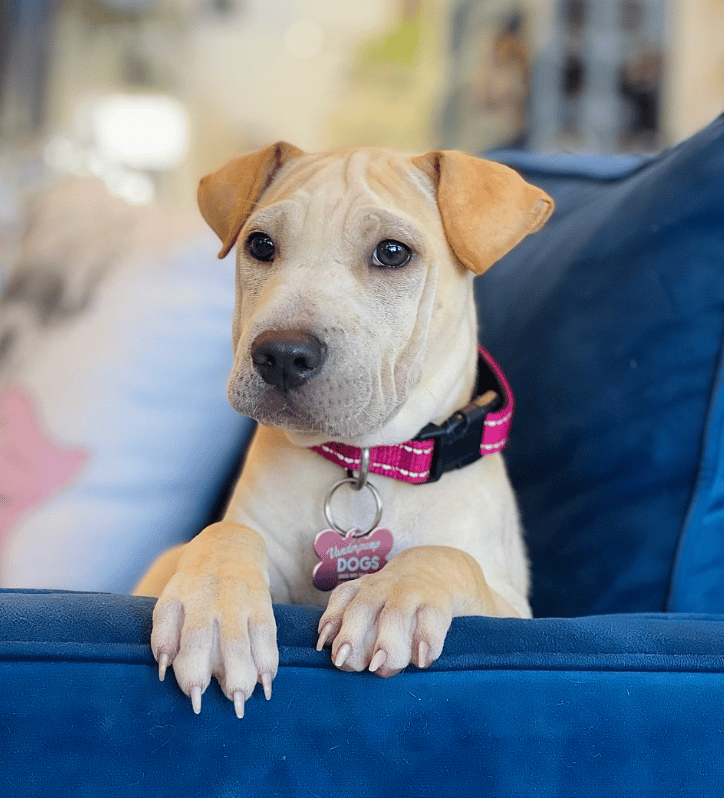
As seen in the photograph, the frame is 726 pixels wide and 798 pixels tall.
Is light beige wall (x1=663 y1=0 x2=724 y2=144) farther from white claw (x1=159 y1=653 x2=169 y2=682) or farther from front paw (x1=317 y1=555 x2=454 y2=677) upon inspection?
white claw (x1=159 y1=653 x2=169 y2=682)

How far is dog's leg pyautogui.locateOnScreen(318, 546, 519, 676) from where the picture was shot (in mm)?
719

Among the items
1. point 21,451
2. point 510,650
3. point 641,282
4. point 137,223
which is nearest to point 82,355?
point 21,451

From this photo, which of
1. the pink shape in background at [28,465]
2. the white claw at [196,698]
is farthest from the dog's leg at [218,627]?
the pink shape in background at [28,465]

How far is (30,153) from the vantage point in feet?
7.55

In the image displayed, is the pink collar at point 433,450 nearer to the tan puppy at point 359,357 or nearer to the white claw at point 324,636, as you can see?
the tan puppy at point 359,357

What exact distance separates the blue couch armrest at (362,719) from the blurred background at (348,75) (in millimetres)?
3939

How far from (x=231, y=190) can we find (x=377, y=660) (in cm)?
71

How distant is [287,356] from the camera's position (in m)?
0.96

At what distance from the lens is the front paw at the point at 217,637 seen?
0.69 meters

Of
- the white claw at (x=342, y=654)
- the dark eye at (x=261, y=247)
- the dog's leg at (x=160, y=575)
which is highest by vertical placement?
the dark eye at (x=261, y=247)

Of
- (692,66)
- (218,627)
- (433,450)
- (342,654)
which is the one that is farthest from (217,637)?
(692,66)

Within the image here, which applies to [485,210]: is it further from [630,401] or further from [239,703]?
[239,703]

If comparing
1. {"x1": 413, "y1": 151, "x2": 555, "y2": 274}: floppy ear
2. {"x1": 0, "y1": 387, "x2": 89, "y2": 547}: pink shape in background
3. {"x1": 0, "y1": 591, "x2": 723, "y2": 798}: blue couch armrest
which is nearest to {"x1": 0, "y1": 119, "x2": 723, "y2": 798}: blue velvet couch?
{"x1": 0, "y1": 591, "x2": 723, "y2": 798}: blue couch armrest

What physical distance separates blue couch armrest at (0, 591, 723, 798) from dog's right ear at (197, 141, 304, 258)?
59 cm
